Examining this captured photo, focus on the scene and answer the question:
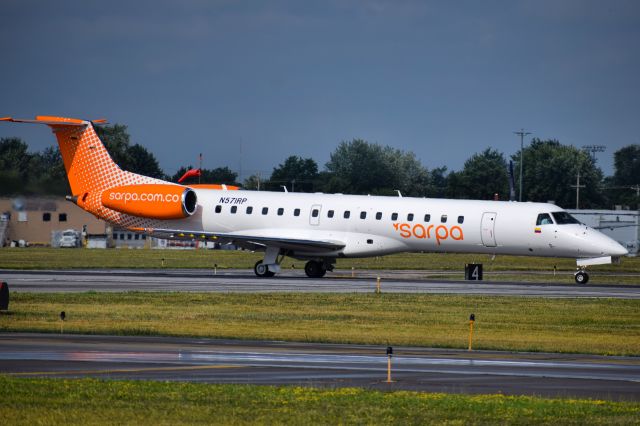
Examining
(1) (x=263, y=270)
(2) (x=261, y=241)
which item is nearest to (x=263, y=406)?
(2) (x=261, y=241)

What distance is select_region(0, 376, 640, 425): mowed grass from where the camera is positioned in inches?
615

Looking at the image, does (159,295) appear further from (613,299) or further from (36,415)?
(36,415)

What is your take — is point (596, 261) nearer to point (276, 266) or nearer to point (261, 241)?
point (276, 266)

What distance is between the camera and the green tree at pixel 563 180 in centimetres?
14225

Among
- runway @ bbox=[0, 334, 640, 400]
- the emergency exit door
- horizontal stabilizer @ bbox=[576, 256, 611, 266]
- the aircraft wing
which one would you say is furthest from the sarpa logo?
runway @ bbox=[0, 334, 640, 400]

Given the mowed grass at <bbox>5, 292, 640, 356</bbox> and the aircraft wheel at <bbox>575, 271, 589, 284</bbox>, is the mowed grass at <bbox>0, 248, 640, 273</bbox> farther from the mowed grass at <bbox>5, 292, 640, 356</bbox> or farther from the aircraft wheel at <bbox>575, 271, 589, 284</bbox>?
the mowed grass at <bbox>5, 292, 640, 356</bbox>

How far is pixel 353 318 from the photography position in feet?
105

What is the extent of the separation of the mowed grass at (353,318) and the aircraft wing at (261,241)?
10.2 m

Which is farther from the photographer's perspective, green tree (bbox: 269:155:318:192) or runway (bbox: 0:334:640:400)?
green tree (bbox: 269:155:318:192)

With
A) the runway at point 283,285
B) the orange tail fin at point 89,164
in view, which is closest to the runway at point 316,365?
the runway at point 283,285

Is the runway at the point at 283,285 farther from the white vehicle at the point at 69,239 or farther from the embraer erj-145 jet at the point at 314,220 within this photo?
the white vehicle at the point at 69,239

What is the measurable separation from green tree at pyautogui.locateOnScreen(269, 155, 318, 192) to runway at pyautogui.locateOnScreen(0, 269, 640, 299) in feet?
307

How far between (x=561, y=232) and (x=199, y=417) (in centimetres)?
3396

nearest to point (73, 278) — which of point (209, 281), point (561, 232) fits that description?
point (209, 281)
